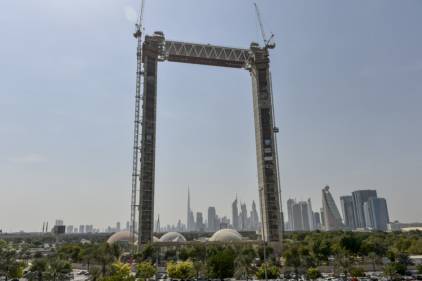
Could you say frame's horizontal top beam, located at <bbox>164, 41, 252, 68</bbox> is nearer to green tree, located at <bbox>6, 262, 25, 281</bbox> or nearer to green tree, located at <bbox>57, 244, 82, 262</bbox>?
green tree, located at <bbox>57, 244, 82, 262</bbox>

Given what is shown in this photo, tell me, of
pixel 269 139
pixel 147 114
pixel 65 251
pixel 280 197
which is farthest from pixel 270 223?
pixel 65 251

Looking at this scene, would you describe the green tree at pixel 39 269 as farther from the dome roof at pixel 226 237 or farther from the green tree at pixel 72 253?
the dome roof at pixel 226 237

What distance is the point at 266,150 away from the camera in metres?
116

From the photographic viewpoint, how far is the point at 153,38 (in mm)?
116688

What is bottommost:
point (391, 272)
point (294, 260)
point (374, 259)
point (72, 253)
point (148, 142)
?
point (374, 259)

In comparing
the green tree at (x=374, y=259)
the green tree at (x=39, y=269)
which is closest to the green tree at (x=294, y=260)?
the green tree at (x=374, y=259)

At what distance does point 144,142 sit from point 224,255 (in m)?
51.9

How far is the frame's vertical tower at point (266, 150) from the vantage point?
4380 inches

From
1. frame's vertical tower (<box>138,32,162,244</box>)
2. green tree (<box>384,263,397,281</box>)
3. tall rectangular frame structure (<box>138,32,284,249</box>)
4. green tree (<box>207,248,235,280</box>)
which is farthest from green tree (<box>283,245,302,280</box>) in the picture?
frame's vertical tower (<box>138,32,162,244</box>)

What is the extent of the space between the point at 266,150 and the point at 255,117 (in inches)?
547

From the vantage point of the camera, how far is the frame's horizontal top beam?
389 ft

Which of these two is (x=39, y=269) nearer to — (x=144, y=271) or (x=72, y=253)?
(x=144, y=271)

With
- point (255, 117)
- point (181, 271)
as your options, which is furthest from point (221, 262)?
point (255, 117)

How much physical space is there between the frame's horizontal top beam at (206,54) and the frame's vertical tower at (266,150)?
17.4 feet
